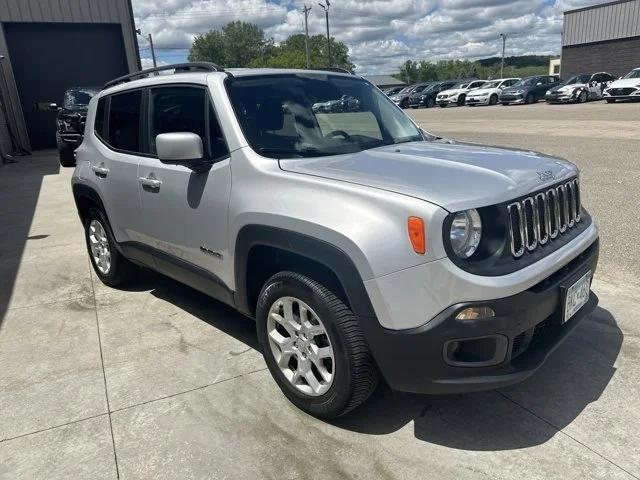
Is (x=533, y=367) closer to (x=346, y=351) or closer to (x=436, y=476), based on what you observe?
(x=436, y=476)

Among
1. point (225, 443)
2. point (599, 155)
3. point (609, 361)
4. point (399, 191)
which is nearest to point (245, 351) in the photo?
point (225, 443)

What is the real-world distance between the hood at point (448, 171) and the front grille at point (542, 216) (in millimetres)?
63

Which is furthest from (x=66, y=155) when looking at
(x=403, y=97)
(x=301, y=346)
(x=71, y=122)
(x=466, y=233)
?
(x=403, y=97)

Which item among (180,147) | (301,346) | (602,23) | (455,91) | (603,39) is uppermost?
(602,23)

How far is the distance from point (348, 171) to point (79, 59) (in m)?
18.5

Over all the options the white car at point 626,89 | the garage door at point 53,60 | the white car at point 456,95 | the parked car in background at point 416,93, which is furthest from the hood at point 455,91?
the garage door at point 53,60

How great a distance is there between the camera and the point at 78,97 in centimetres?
1386

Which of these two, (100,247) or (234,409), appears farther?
(100,247)

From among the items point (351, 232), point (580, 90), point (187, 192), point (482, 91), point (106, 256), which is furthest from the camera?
point (482, 91)

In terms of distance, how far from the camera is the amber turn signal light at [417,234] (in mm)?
2223

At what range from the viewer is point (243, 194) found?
9.64ft

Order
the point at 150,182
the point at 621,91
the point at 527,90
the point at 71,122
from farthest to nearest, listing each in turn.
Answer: the point at 527,90
the point at 621,91
the point at 71,122
the point at 150,182

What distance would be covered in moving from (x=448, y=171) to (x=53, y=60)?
62.2 ft

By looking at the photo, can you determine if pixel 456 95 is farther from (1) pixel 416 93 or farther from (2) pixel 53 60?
(2) pixel 53 60
